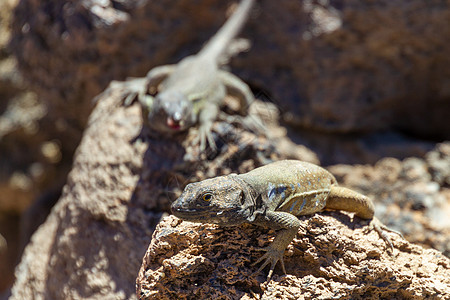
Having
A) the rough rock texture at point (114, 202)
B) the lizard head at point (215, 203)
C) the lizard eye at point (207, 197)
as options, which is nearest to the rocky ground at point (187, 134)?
the rough rock texture at point (114, 202)

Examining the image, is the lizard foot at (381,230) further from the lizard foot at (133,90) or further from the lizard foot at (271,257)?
the lizard foot at (133,90)

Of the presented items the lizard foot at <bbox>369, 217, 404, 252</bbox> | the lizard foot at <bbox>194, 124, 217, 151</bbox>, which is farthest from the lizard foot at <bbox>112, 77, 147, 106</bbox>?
the lizard foot at <bbox>369, 217, 404, 252</bbox>

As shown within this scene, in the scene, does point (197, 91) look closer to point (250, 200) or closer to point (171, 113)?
point (171, 113)

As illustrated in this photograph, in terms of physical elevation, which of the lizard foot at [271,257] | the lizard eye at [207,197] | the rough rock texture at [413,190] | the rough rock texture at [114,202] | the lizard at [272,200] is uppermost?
the lizard eye at [207,197]

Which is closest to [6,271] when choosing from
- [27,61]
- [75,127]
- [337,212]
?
[75,127]

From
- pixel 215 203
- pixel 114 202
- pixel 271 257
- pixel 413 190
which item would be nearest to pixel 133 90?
pixel 114 202
